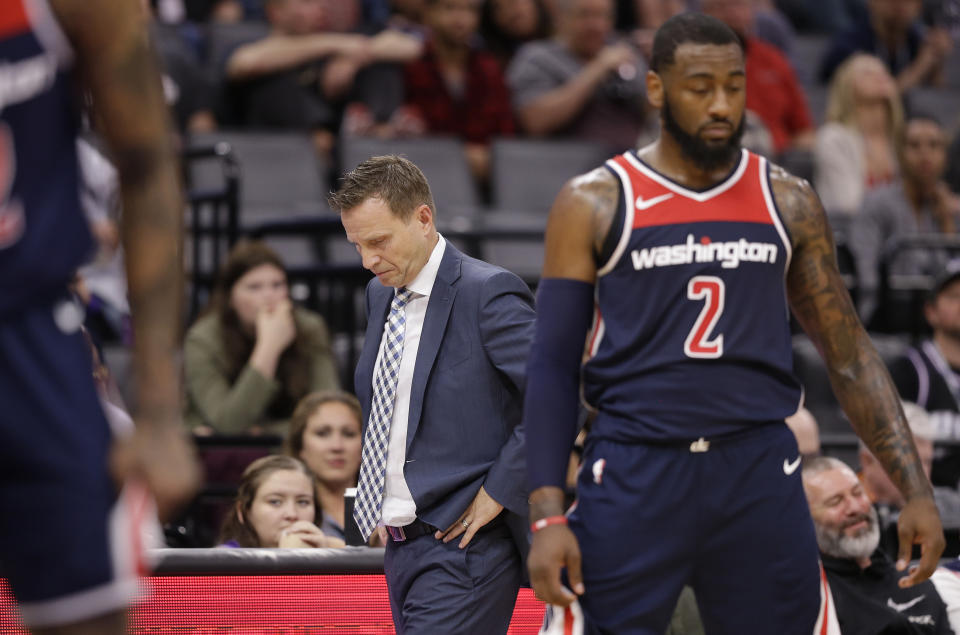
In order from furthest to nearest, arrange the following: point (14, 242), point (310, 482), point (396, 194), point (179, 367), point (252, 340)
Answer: point (252, 340) → point (310, 482) → point (396, 194) → point (179, 367) → point (14, 242)

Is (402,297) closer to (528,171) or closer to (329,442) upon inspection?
(329,442)

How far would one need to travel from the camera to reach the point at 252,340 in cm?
650

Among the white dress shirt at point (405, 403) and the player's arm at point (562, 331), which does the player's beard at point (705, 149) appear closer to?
the player's arm at point (562, 331)

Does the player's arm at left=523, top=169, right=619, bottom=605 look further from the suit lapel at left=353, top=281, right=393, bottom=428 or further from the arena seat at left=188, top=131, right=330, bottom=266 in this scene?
the arena seat at left=188, top=131, right=330, bottom=266

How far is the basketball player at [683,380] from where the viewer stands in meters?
2.83

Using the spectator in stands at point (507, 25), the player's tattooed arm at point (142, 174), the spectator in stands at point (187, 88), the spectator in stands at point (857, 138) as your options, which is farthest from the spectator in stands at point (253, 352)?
the player's tattooed arm at point (142, 174)

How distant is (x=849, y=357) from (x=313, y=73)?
591cm

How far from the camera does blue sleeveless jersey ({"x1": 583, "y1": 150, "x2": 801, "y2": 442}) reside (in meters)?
2.86

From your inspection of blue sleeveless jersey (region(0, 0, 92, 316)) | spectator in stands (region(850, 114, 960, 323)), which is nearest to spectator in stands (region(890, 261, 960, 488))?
spectator in stands (region(850, 114, 960, 323))

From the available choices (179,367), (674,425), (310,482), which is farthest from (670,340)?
(310,482)

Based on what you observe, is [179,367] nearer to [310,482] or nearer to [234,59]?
[310,482]

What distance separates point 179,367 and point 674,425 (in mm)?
1228

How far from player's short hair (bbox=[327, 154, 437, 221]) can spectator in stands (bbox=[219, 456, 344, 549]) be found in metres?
1.46

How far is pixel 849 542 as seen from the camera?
4691 millimetres
